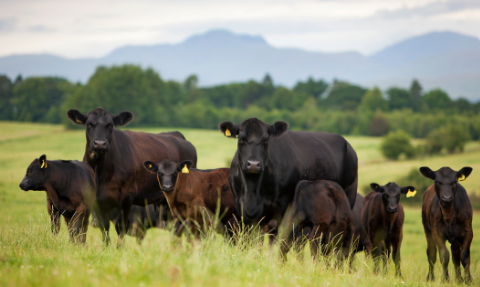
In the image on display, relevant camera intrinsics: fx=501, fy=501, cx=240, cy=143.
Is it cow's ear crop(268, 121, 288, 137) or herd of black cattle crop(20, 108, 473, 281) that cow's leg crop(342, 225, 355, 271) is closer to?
herd of black cattle crop(20, 108, 473, 281)

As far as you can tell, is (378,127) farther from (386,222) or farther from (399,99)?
(386,222)

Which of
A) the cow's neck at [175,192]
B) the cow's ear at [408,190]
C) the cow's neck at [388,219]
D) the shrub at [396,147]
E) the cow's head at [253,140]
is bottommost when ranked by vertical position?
the shrub at [396,147]

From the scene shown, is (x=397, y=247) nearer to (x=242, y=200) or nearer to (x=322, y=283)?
(x=242, y=200)

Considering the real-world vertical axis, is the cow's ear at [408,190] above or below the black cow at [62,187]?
below

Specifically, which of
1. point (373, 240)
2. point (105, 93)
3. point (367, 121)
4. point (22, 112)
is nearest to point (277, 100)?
point (367, 121)

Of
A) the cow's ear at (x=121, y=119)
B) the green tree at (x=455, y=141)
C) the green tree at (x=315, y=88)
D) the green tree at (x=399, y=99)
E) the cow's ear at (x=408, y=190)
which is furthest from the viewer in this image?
the green tree at (x=315, y=88)

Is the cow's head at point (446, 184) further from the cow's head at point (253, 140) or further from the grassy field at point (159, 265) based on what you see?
the cow's head at point (253, 140)

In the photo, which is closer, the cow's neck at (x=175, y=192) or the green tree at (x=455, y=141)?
the cow's neck at (x=175, y=192)

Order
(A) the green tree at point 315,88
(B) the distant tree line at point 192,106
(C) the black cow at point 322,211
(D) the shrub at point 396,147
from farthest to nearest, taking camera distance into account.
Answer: (A) the green tree at point 315,88, (B) the distant tree line at point 192,106, (D) the shrub at point 396,147, (C) the black cow at point 322,211

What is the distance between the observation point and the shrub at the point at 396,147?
189 ft

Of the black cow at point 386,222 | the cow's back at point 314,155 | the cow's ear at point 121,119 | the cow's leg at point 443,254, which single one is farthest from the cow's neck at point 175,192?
the cow's leg at point 443,254

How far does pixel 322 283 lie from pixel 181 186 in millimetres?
3877

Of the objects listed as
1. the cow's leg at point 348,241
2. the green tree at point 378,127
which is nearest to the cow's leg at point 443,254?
the cow's leg at point 348,241

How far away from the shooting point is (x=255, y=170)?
23.7ft
